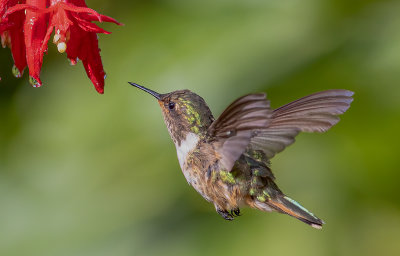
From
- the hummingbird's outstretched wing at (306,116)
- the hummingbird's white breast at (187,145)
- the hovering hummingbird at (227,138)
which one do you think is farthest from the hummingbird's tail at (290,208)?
the hummingbird's white breast at (187,145)

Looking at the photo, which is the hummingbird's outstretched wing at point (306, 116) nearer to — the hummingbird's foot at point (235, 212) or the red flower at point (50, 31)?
the hummingbird's foot at point (235, 212)


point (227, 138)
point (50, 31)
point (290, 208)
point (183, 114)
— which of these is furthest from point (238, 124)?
point (50, 31)

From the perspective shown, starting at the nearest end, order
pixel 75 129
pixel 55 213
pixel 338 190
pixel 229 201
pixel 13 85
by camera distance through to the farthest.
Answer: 1. pixel 229 201
2. pixel 338 190
3. pixel 55 213
4. pixel 75 129
5. pixel 13 85

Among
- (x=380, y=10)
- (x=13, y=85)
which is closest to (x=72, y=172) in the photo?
(x=13, y=85)

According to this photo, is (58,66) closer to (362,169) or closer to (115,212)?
(115,212)

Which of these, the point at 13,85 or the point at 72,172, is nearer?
the point at 72,172

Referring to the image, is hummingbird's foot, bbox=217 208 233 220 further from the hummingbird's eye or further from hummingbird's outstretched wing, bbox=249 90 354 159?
Answer: the hummingbird's eye

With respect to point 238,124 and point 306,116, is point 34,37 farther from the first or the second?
point 306,116
